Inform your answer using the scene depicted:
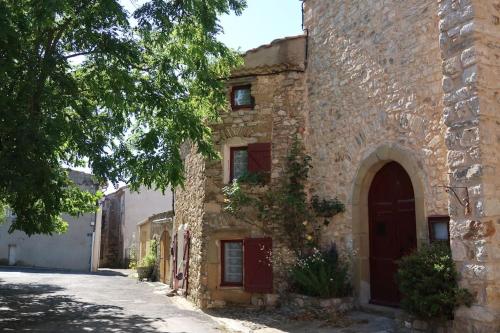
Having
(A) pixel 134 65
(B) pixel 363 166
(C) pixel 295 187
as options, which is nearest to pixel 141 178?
(A) pixel 134 65

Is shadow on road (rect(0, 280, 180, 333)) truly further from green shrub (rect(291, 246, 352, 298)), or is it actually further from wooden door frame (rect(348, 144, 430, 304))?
wooden door frame (rect(348, 144, 430, 304))

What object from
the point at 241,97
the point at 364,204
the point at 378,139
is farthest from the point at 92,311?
the point at 378,139

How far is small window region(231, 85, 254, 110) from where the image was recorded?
35.9 feet

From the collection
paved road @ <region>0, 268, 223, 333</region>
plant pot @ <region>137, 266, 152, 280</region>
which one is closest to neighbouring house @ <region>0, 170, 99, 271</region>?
plant pot @ <region>137, 266, 152, 280</region>

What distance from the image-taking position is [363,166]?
877 centimetres

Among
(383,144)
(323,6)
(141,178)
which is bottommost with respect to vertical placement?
(141,178)

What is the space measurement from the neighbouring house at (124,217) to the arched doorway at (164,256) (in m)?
9.08

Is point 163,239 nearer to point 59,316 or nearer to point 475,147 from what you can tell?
point 59,316

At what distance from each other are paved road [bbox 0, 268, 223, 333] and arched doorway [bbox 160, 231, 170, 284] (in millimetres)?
1862

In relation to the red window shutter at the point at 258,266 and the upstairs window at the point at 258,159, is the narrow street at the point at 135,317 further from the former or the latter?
the upstairs window at the point at 258,159

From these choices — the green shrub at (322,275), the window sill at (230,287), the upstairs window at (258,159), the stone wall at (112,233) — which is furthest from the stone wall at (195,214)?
A: the stone wall at (112,233)

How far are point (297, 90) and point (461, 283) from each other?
5.82 metres

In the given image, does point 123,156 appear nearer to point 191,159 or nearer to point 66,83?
point 66,83

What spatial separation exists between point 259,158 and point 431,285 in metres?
5.09
